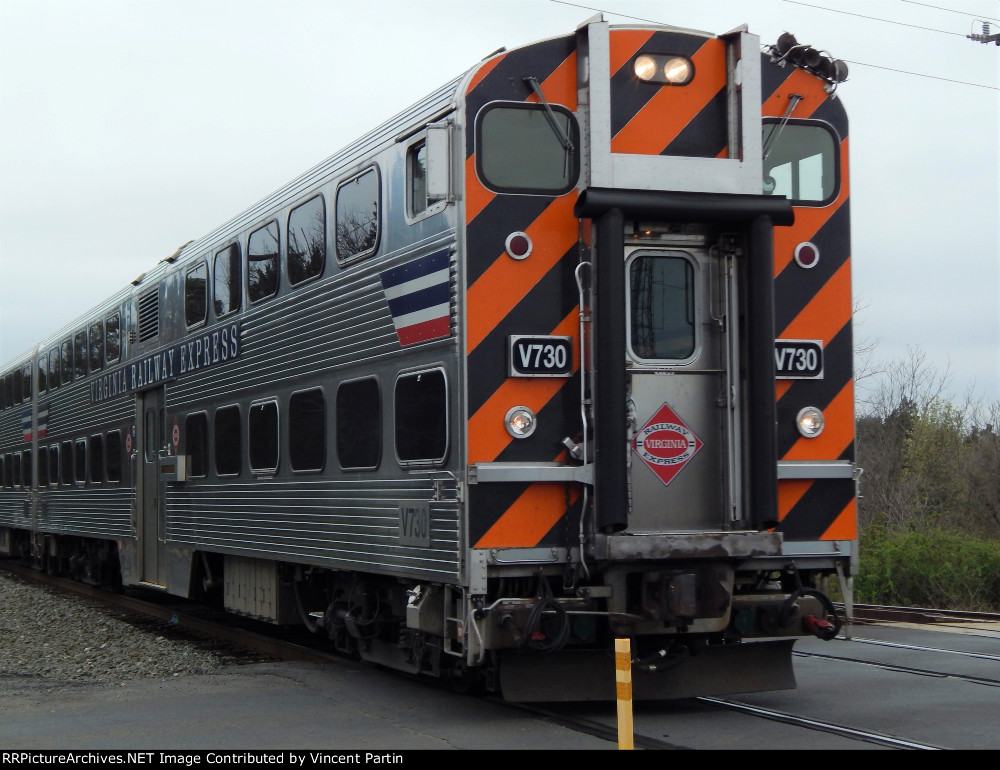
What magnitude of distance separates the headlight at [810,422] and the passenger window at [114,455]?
10.9 meters

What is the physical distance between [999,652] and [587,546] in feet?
16.0

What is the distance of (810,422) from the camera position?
8242mm

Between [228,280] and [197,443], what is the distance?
6.27 feet

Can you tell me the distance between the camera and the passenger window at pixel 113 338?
17172 mm

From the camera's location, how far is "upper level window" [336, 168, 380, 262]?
30.2 ft

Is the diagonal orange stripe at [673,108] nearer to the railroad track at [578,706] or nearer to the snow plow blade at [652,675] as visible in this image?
the snow plow blade at [652,675]

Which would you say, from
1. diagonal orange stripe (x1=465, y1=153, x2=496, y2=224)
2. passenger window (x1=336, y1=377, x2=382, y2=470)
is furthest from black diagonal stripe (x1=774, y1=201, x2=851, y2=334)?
passenger window (x1=336, y1=377, x2=382, y2=470)

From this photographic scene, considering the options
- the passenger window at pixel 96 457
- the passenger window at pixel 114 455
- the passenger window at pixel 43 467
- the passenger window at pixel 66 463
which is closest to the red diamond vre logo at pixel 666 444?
the passenger window at pixel 114 455

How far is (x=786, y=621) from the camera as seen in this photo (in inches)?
317

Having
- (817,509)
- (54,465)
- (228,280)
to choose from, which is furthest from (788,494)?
(54,465)

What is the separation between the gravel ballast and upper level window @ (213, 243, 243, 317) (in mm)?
3248

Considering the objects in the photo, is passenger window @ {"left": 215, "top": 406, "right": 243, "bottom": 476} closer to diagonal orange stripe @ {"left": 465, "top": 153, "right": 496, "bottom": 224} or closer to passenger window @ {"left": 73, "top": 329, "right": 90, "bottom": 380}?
diagonal orange stripe @ {"left": 465, "top": 153, "right": 496, "bottom": 224}

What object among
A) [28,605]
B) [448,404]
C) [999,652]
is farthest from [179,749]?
[28,605]

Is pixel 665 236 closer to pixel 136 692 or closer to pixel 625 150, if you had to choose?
pixel 625 150
